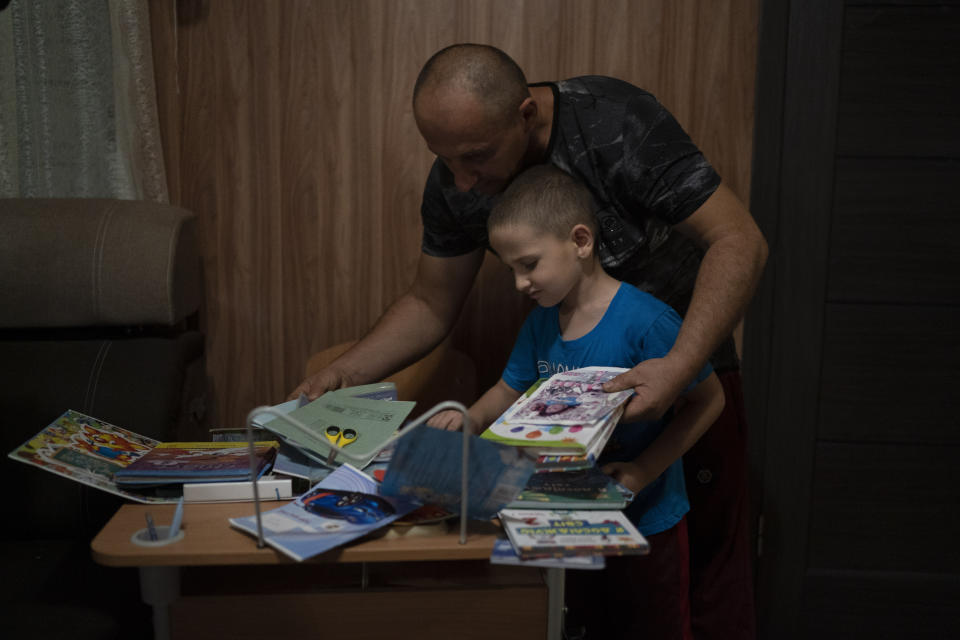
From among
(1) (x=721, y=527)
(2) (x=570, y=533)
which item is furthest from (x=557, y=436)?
(1) (x=721, y=527)

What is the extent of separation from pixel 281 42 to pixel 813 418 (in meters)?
Answer: 1.74

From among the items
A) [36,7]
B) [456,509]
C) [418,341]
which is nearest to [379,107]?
[418,341]

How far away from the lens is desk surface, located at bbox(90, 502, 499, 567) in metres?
0.88

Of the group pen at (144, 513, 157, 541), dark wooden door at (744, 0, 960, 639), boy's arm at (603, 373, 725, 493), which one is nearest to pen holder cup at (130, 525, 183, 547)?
pen at (144, 513, 157, 541)

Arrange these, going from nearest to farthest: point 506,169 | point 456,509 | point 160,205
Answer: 1. point 456,509
2. point 506,169
3. point 160,205

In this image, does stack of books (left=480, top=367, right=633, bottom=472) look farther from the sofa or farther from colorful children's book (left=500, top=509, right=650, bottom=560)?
the sofa

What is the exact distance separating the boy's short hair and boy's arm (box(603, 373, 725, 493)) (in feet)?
1.07

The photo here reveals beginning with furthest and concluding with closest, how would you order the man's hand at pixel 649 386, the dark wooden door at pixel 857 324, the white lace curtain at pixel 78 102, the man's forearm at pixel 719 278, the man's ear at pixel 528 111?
the dark wooden door at pixel 857 324 → the white lace curtain at pixel 78 102 → the man's ear at pixel 528 111 → the man's forearm at pixel 719 278 → the man's hand at pixel 649 386

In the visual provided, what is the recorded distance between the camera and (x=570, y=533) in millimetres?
876

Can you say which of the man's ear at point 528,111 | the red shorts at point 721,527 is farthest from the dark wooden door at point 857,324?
the man's ear at point 528,111

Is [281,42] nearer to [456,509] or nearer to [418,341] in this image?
[418,341]

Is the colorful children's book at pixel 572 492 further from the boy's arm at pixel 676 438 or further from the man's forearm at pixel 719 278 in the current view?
the man's forearm at pixel 719 278

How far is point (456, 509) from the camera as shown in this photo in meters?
0.93

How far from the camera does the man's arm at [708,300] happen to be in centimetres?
107
